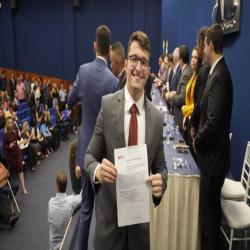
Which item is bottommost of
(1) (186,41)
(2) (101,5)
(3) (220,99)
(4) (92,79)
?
(3) (220,99)

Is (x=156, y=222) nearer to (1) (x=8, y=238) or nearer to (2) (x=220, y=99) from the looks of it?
(2) (x=220, y=99)

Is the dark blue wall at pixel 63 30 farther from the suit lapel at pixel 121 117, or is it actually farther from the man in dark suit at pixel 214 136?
the suit lapel at pixel 121 117

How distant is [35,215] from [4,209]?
620 millimetres

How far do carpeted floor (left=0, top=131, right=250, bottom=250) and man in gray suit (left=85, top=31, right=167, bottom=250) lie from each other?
1004 millimetres

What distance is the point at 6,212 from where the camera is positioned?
4227mm

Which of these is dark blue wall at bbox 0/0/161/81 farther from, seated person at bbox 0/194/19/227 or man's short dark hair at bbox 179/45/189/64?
seated person at bbox 0/194/19/227

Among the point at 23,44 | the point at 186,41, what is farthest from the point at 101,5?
the point at 186,41

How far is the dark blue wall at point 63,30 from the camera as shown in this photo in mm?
13453

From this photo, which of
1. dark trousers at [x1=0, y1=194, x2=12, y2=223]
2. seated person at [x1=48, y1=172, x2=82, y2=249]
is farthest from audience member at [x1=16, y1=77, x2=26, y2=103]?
seated person at [x1=48, y1=172, x2=82, y2=249]

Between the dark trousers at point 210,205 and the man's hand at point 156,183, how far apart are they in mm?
1196

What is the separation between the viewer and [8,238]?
4133 millimetres

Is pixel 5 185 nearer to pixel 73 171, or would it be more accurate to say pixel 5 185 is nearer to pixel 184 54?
pixel 73 171

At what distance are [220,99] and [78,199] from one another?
1.82 m

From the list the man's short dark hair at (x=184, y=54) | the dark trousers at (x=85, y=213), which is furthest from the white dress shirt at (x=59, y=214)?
the man's short dark hair at (x=184, y=54)
